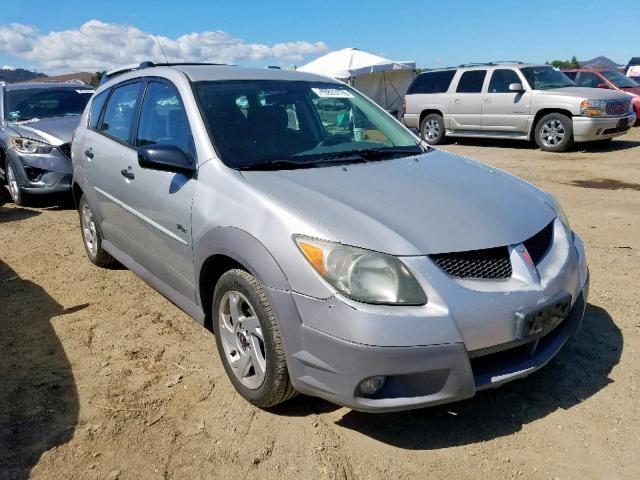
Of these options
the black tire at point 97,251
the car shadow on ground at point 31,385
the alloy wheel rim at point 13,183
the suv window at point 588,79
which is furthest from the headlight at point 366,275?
the suv window at point 588,79

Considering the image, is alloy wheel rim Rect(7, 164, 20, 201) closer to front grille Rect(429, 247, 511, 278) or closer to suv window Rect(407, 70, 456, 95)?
front grille Rect(429, 247, 511, 278)

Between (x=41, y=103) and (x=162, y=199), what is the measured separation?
6.26m

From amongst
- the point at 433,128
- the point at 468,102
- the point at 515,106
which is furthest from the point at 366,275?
the point at 433,128

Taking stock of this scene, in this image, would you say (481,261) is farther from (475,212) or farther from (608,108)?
(608,108)

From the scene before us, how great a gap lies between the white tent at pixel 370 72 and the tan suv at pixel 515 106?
5.84 meters

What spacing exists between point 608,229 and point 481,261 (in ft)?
13.3

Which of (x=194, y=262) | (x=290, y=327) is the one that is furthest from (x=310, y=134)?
(x=290, y=327)

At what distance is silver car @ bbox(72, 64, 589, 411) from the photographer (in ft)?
7.20

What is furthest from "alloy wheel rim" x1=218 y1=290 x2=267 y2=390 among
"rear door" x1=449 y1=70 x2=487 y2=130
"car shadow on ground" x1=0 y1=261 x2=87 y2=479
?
"rear door" x1=449 y1=70 x2=487 y2=130

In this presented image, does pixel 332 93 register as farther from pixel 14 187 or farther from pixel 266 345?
pixel 14 187

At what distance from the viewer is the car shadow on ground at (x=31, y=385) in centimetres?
254

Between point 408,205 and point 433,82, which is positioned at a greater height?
point 408,205

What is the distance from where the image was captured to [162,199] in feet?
10.5

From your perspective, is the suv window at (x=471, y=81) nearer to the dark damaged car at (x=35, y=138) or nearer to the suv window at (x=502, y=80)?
the suv window at (x=502, y=80)
